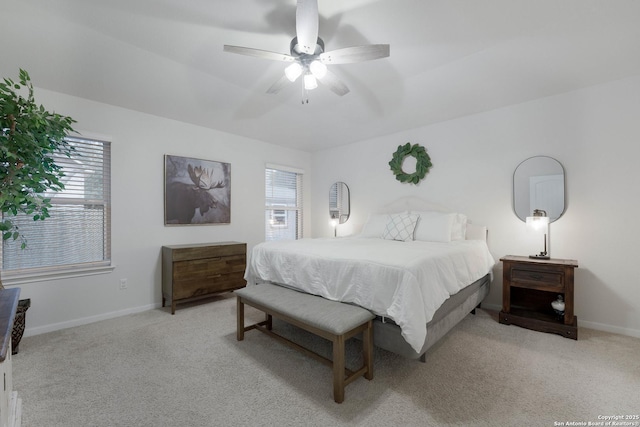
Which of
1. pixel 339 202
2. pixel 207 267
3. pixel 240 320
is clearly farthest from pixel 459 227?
pixel 207 267

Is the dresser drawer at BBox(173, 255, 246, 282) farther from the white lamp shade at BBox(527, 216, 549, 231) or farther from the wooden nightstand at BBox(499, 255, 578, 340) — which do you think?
the white lamp shade at BBox(527, 216, 549, 231)

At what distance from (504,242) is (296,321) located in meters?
2.79

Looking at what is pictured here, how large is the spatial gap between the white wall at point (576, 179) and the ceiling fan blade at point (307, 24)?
257 centimetres

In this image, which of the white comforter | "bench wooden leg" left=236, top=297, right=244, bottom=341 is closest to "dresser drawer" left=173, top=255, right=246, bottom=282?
the white comforter

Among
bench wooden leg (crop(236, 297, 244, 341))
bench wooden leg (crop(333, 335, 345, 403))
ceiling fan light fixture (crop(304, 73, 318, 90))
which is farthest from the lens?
bench wooden leg (crop(236, 297, 244, 341))

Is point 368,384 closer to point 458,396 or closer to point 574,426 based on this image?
point 458,396

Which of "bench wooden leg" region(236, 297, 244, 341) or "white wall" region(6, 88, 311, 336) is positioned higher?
"white wall" region(6, 88, 311, 336)

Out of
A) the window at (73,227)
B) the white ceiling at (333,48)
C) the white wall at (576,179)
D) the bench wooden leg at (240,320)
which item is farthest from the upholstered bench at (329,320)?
the white wall at (576,179)

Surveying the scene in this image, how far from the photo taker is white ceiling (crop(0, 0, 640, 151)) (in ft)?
6.33

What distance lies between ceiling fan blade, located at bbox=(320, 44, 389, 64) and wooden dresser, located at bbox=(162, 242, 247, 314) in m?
2.62

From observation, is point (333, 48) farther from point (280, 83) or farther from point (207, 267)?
point (207, 267)

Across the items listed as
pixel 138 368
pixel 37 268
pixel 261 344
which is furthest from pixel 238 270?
pixel 37 268

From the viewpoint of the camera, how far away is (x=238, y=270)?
3.74 m

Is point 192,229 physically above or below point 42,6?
below
